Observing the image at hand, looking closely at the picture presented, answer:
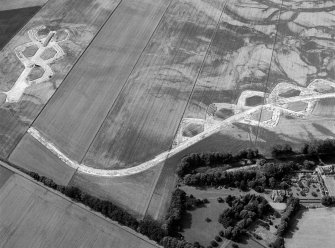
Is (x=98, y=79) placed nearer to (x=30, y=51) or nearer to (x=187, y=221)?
(x=30, y=51)

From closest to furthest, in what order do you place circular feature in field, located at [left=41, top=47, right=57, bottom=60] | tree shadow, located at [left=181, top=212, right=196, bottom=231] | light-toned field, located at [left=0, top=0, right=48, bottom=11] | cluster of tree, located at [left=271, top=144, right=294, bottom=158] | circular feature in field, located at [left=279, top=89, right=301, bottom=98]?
tree shadow, located at [left=181, top=212, right=196, bottom=231]
cluster of tree, located at [left=271, top=144, right=294, bottom=158]
circular feature in field, located at [left=279, top=89, right=301, bottom=98]
circular feature in field, located at [left=41, top=47, right=57, bottom=60]
light-toned field, located at [left=0, top=0, right=48, bottom=11]

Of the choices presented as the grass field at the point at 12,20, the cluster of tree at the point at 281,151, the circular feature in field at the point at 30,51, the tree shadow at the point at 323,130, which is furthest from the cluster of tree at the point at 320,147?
the grass field at the point at 12,20

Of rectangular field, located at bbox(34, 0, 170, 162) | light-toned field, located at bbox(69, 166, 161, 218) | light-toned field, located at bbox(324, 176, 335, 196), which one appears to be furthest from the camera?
rectangular field, located at bbox(34, 0, 170, 162)

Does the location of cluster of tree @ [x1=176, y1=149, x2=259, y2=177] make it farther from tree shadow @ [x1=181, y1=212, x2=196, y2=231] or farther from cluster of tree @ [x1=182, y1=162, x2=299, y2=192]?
tree shadow @ [x1=181, y1=212, x2=196, y2=231]

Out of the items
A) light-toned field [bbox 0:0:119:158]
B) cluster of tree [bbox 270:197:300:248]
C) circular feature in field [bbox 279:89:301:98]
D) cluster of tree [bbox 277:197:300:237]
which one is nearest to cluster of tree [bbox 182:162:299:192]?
cluster of tree [bbox 277:197:300:237]

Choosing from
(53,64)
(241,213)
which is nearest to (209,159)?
(241,213)

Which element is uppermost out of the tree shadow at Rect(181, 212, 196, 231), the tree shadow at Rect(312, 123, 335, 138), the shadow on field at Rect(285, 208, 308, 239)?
the tree shadow at Rect(312, 123, 335, 138)

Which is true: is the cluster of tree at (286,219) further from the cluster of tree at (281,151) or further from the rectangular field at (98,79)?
the rectangular field at (98,79)
